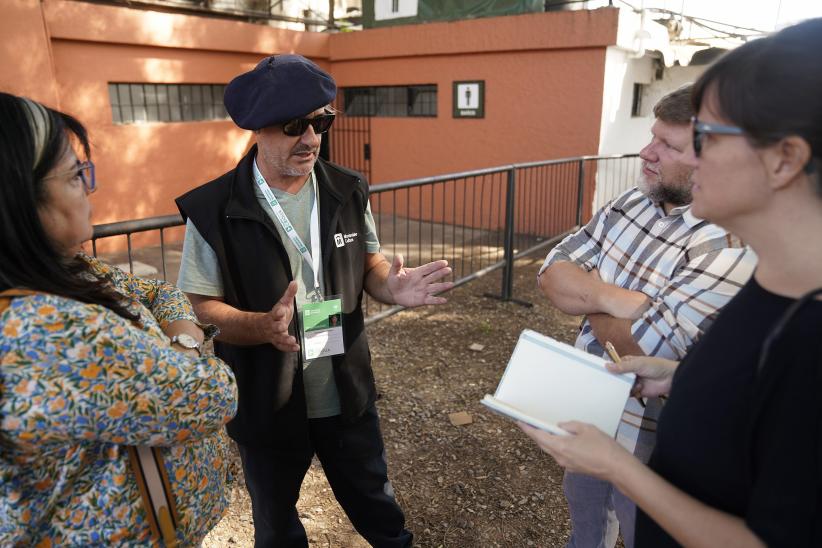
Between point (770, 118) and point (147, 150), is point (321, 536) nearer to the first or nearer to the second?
point (770, 118)

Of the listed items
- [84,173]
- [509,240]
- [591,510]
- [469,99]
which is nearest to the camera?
[84,173]

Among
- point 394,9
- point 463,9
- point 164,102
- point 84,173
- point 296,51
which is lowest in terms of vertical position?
point 84,173

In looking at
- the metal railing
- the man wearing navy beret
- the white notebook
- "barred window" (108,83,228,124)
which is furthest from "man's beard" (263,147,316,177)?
"barred window" (108,83,228,124)

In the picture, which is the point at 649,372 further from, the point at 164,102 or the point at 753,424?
the point at 164,102

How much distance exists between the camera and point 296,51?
10.3 meters

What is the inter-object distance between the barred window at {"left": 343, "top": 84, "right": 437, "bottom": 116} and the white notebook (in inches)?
359

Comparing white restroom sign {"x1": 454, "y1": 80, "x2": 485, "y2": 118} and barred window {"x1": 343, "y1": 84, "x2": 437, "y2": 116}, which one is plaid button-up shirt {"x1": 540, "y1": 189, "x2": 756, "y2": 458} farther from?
barred window {"x1": 343, "y1": 84, "x2": 437, "y2": 116}

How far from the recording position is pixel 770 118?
954mm

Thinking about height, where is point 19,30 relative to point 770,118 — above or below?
above

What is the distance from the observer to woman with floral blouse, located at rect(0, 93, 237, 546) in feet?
3.49

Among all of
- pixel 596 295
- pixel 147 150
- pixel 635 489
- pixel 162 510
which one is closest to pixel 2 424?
pixel 162 510

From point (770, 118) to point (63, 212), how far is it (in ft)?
4.49

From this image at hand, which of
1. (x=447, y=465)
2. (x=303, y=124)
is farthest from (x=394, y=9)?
(x=303, y=124)

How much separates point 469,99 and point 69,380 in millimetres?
9173
